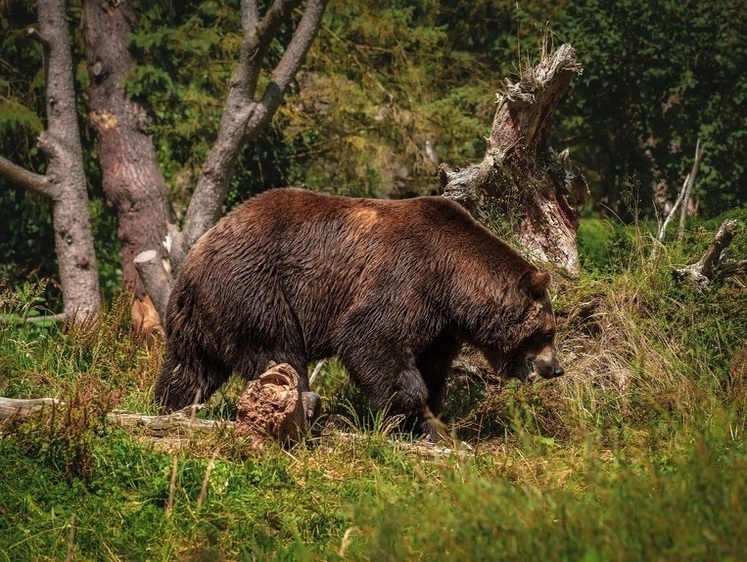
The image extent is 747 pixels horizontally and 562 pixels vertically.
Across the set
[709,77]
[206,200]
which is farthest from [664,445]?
[709,77]

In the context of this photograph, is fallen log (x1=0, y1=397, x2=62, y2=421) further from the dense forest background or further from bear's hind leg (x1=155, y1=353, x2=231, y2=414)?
the dense forest background

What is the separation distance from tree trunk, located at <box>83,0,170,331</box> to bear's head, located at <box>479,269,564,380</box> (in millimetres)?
5133

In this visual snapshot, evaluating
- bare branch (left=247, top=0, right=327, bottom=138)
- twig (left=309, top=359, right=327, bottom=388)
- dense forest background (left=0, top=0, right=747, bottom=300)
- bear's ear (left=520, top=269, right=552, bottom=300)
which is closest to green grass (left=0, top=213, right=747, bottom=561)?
twig (left=309, top=359, right=327, bottom=388)

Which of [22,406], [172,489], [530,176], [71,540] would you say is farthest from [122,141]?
[71,540]

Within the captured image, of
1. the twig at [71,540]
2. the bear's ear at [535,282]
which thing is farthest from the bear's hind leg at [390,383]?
the twig at [71,540]

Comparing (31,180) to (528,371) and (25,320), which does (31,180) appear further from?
(528,371)

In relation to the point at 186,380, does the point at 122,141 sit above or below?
above

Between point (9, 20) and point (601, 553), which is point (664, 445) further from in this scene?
point (9, 20)

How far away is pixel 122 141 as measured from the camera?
11.9 m

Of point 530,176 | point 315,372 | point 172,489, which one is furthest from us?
point 530,176

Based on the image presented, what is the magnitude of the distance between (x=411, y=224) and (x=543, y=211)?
222 cm

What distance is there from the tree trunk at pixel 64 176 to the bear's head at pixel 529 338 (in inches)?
205

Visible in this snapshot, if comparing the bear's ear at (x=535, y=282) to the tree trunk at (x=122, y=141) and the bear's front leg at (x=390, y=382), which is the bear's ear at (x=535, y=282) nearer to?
the bear's front leg at (x=390, y=382)

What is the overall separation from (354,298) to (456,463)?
1.93 metres
